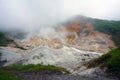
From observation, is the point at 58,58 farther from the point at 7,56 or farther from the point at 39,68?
the point at 7,56

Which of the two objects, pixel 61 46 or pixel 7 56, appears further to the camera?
pixel 61 46

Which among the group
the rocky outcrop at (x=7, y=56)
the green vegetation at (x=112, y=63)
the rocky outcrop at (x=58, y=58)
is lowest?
the green vegetation at (x=112, y=63)

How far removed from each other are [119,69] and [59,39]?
47.3 meters

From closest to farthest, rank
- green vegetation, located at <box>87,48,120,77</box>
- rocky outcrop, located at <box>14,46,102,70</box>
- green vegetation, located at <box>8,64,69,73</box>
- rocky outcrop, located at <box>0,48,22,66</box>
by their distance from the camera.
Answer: green vegetation, located at <box>87,48,120,77</box> < green vegetation, located at <box>8,64,69,73</box> < rocky outcrop, located at <box>14,46,102,70</box> < rocky outcrop, located at <box>0,48,22,66</box>

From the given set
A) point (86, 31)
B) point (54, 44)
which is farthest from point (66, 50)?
point (86, 31)

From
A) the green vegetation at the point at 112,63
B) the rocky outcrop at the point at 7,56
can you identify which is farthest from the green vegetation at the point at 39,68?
the rocky outcrop at the point at 7,56

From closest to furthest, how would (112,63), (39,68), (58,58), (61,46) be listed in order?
(112,63), (39,68), (58,58), (61,46)

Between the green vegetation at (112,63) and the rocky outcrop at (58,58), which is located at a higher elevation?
the rocky outcrop at (58,58)

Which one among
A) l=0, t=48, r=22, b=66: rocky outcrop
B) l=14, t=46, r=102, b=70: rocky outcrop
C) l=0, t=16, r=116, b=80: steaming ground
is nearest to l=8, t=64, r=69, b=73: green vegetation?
l=14, t=46, r=102, b=70: rocky outcrop

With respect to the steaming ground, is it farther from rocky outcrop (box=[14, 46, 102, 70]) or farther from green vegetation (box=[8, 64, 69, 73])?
green vegetation (box=[8, 64, 69, 73])

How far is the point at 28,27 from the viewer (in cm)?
10712

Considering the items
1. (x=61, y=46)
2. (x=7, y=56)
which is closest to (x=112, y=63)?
(x=61, y=46)

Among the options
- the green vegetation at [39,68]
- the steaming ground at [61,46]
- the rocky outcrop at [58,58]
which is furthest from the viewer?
the steaming ground at [61,46]

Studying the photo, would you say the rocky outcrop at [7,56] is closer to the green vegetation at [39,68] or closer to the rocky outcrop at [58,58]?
the rocky outcrop at [58,58]
